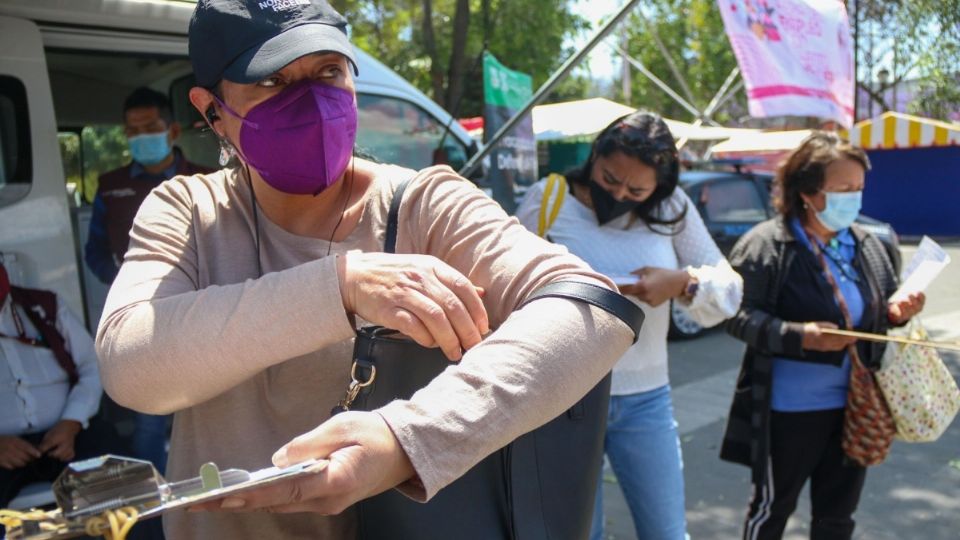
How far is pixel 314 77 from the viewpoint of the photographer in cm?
141

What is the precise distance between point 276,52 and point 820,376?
2.69 meters

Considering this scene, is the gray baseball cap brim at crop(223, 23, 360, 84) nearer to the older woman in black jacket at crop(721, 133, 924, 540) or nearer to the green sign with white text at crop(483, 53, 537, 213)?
the older woman in black jacket at crop(721, 133, 924, 540)

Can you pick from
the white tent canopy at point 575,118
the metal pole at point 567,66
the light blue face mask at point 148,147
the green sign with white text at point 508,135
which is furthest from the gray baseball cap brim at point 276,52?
the white tent canopy at point 575,118

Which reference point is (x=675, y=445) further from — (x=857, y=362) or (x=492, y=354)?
(x=492, y=354)

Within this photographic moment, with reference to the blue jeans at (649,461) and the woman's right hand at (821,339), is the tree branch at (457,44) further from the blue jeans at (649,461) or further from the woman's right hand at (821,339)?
the blue jeans at (649,461)

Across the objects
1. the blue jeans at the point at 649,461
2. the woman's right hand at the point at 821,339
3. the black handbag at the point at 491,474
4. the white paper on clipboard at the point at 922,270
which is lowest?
the blue jeans at the point at 649,461

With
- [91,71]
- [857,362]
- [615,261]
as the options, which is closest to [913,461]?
[857,362]

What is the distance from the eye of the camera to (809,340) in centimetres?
321

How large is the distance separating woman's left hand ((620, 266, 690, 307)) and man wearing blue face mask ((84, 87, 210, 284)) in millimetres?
2861

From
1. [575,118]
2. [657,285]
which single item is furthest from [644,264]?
[575,118]

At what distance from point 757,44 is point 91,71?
4.11 m

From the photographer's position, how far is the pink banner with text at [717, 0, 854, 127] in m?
3.77

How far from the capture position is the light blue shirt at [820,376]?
3318 mm

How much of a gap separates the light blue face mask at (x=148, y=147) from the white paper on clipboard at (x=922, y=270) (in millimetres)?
3751
